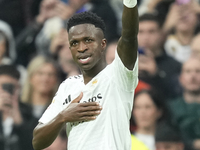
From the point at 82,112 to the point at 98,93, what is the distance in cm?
18

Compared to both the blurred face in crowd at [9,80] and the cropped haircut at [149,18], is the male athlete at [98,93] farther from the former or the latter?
the blurred face in crowd at [9,80]

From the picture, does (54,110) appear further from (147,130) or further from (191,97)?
(191,97)

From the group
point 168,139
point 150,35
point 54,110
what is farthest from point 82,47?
point 150,35

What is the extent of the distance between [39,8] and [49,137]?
4201 millimetres

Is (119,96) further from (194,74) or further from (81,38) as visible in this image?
(194,74)

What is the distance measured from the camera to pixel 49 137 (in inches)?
A: 133

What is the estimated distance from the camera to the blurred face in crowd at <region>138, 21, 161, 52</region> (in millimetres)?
6418

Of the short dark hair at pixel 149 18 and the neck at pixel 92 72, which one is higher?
the short dark hair at pixel 149 18

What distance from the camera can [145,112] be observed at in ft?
19.0

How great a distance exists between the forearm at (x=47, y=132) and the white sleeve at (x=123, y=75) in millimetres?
497

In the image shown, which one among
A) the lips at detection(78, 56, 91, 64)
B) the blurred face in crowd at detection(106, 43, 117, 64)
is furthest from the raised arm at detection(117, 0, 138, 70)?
the blurred face in crowd at detection(106, 43, 117, 64)

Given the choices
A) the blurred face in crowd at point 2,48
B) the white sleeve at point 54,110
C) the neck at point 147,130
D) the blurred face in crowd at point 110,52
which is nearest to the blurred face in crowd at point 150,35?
the blurred face in crowd at point 110,52

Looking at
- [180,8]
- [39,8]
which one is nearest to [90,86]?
[180,8]

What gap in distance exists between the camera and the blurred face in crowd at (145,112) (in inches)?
226
